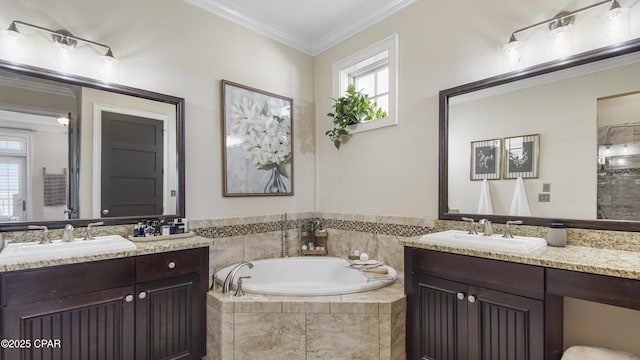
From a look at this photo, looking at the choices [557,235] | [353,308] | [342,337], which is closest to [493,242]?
[557,235]

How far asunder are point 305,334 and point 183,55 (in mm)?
2330

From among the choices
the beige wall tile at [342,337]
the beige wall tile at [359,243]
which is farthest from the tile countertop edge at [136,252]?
the beige wall tile at [359,243]

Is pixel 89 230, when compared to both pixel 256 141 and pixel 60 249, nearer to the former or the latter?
pixel 60 249

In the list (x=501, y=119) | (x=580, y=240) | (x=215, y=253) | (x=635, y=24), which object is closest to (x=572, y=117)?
(x=501, y=119)

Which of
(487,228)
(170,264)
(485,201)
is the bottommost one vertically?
(170,264)

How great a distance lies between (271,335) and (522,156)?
1992mm

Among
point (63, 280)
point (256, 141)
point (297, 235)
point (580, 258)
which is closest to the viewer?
point (580, 258)

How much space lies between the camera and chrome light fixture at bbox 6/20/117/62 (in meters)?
1.83

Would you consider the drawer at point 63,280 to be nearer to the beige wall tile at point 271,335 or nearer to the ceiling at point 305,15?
the beige wall tile at point 271,335

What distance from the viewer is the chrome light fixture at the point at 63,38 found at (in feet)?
6.00

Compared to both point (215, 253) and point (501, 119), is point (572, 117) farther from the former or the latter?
point (215, 253)

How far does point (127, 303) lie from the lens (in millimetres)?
1774

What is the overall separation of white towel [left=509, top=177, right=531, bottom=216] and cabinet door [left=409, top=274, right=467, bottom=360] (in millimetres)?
643

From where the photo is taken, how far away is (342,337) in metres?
1.95
